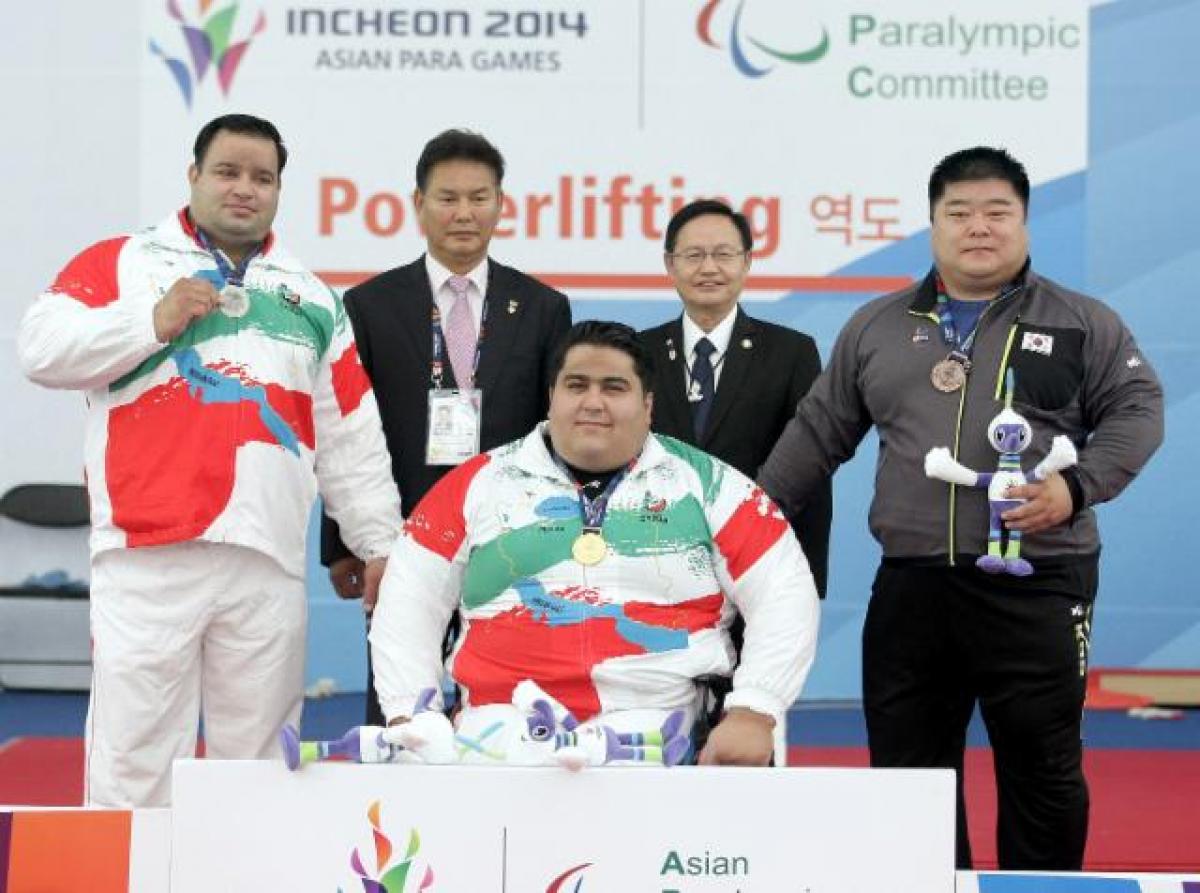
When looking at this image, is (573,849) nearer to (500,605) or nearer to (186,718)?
(500,605)

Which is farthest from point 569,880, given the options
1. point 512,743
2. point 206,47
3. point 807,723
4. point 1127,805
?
point 206,47

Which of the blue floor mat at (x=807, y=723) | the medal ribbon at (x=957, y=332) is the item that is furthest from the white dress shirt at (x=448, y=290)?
the blue floor mat at (x=807, y=723)

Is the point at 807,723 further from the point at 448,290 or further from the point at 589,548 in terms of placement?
the point at 589,548

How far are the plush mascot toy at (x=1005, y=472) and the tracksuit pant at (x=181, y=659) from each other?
47.9 inches

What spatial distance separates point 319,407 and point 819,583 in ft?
3.46

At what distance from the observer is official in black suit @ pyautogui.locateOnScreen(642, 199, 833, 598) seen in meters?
3.57

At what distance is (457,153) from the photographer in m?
3.58

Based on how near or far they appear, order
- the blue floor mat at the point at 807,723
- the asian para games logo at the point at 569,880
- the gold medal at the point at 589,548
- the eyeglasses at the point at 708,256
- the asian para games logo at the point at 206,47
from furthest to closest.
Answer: the asian para games logo at the point at 206,47 < the blue floor mat at the point at 807,723 < the eyeglasses at the point at 708,256 < the gold medal at the point at 589,548 < the asian para games logo at the point at 569,880

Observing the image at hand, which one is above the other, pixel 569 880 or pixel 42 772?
pixel 569 880

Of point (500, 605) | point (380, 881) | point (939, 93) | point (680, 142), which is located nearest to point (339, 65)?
point (680, 142)

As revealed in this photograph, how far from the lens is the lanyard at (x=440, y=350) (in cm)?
355

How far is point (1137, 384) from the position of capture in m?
3.13

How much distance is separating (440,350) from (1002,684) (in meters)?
1.23

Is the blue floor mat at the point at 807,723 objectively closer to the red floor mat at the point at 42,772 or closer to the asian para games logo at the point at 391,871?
the red floor mat at the point at 42,772
